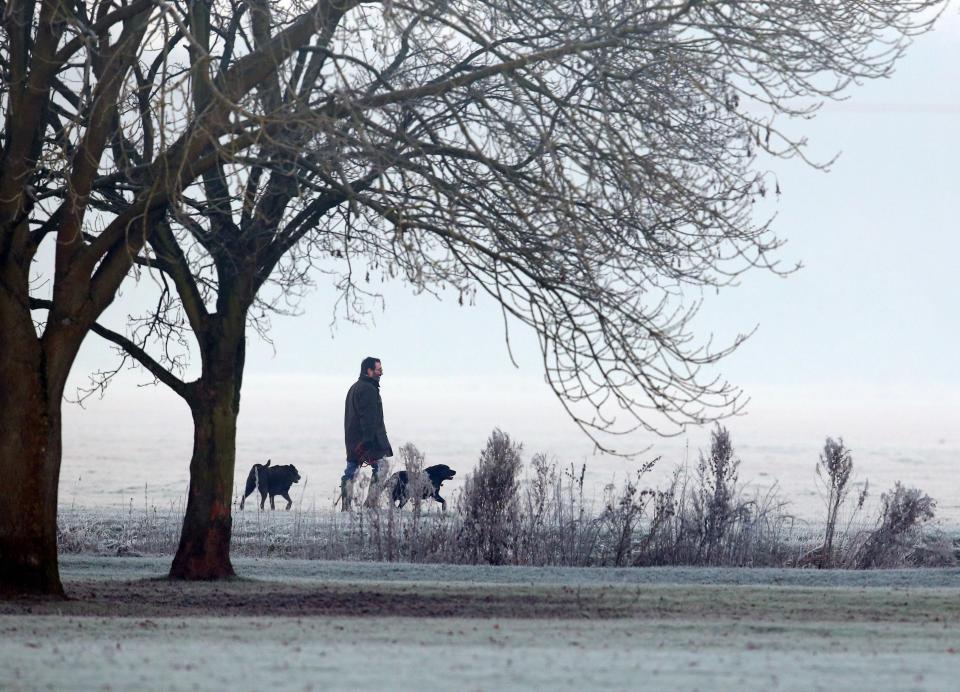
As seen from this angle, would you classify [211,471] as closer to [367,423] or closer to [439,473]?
[367,423]

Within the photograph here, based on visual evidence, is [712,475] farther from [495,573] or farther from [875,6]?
[875,6]

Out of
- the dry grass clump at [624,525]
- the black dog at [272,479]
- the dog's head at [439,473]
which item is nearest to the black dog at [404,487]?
the dry grass clump at [624,525]

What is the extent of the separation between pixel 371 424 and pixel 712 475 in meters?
5.42

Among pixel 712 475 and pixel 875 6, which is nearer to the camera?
pixel 875 6

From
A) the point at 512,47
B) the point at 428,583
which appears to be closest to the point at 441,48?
the point at 512,47

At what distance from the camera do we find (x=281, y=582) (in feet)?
40.4

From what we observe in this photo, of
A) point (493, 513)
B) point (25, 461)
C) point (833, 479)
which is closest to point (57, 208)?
point (25, 461)

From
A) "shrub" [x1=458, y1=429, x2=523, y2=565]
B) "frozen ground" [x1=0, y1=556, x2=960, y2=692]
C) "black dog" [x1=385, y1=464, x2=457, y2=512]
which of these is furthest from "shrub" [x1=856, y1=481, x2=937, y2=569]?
"black dog" [x1=385, y1=464, x2=457, y2=512]

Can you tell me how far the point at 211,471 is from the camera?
12.5 meters

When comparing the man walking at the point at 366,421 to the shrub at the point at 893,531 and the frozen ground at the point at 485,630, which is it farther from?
the shrub at the point at 893,531

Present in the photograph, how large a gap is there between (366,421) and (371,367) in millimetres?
727

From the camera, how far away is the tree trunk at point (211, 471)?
12461 millimetres

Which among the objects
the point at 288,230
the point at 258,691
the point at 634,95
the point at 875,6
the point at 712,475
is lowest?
the point at 258,691

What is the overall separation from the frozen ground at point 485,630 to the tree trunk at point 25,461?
0.42 m
